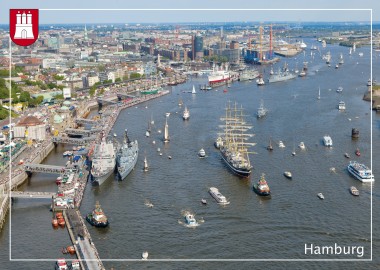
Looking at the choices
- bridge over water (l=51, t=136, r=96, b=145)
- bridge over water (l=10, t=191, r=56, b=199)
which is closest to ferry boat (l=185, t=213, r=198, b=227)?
bridge over water (l=10, t=191, r=56, b=199)

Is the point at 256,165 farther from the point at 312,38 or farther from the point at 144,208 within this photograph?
the point at 312,38

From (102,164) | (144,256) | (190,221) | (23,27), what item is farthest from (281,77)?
(23,27)

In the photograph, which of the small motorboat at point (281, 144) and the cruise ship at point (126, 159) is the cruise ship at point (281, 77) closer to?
the small motorboat at point (281, 144)

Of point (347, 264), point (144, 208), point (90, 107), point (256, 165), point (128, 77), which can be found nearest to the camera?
point (347, 264)

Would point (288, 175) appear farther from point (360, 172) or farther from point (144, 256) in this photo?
point (144, 256)

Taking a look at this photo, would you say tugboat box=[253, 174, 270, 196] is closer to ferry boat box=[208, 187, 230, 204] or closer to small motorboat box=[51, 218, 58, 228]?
ferry boat box=[208, 187, 230, 204]

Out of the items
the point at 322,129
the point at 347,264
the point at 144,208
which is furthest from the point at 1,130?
the point at 347,264
